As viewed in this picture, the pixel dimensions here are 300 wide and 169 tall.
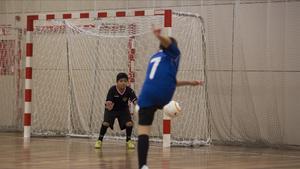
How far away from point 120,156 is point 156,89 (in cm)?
359

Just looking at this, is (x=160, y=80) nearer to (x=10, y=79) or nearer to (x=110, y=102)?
(x=110, y=102)

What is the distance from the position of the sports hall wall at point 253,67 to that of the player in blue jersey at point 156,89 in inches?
252

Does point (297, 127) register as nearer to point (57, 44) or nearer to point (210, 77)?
point (210, 77)

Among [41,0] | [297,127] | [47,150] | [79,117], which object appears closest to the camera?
[47,150]

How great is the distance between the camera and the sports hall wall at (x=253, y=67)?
13688mm

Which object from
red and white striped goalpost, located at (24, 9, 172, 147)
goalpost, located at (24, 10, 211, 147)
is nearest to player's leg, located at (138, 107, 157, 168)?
red and white striped goalpost, located at (24, 9, 172, 147)

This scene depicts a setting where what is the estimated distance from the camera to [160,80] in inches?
303

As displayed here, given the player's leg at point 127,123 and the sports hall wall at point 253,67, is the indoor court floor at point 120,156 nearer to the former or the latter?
the player's leg at point 127,123

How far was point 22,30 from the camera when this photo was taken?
17.5 meters

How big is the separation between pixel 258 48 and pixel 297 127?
1834 millimetres

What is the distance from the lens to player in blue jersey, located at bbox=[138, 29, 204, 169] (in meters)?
7.68

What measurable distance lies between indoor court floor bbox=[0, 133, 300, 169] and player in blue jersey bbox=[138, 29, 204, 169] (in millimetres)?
1832

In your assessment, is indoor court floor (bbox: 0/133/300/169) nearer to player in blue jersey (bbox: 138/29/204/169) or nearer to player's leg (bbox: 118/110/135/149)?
player's leg (bbox: 118/110/135/149)

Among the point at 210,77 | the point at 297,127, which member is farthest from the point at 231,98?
the point at 297,127
